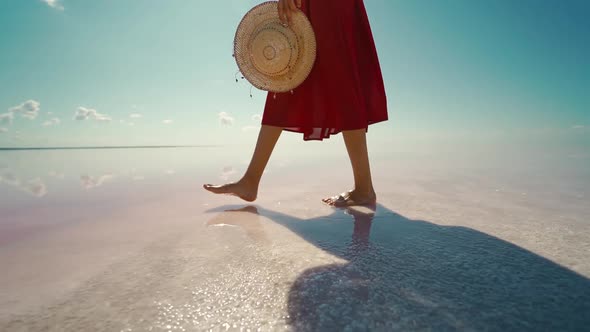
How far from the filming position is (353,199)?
6.16ft

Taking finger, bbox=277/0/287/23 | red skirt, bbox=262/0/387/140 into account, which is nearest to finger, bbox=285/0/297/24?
finger, bbox=277/0/287/23

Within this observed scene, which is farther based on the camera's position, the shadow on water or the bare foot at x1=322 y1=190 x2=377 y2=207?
the bare foot at x1=322 y1=190 x2=377 y2=207

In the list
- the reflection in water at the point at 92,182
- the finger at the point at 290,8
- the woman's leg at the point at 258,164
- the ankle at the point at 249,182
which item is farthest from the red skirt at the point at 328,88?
the reflection in water at the point at 92,182

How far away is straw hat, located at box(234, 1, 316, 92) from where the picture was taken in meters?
1.73

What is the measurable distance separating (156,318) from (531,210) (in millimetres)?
1769

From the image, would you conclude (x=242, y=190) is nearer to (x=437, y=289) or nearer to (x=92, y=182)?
(x=437, y=289)

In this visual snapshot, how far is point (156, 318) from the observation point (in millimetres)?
619

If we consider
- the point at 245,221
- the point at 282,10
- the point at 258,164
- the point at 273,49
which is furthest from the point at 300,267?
the point at 282,10

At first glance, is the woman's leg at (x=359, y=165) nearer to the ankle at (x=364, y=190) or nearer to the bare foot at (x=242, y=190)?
the ankle at (x=364, y=190)

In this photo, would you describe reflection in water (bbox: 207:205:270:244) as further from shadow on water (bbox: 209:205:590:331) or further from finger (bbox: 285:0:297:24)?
finger (bbox: 285:0:297:24)

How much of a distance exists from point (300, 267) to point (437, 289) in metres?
0.34

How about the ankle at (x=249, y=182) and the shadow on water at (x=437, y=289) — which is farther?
the ankle at (x=249, y=182)

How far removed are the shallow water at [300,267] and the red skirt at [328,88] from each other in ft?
1.83

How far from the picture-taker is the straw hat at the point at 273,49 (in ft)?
5.69
